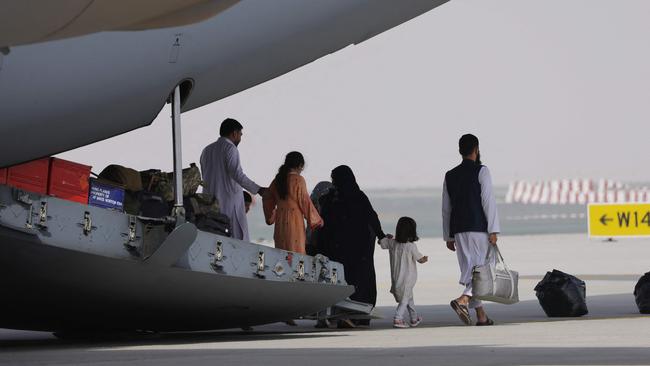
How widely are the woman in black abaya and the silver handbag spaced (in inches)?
47.1

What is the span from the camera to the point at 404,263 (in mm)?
15320

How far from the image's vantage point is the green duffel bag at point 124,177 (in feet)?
41.9

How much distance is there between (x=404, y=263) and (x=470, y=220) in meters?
0.87

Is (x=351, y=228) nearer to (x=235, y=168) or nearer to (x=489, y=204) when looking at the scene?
(x=235, y=168)

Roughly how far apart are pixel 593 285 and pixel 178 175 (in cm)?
1052

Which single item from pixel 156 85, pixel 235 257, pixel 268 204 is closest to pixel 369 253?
pixel 268 204

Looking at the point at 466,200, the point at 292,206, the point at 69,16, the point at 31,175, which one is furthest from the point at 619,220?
the point at 69,16

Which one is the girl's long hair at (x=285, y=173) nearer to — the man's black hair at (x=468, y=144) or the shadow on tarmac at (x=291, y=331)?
the shadow on tarmac at (x=291, y=331)

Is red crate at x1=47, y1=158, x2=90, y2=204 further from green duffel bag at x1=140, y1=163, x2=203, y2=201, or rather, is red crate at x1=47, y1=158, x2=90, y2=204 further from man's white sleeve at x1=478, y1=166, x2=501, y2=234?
man's white sleeve at x1=478, y1=166, x2=501, y2=234

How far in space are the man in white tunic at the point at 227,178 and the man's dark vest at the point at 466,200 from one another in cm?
186

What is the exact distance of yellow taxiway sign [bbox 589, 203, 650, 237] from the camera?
3912 centimetres

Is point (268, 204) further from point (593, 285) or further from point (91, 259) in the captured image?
point (593, 285)

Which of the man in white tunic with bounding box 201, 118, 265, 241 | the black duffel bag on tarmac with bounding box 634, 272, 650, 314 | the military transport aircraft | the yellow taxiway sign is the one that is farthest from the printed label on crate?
the yellow taxiway sign

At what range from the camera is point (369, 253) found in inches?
615
